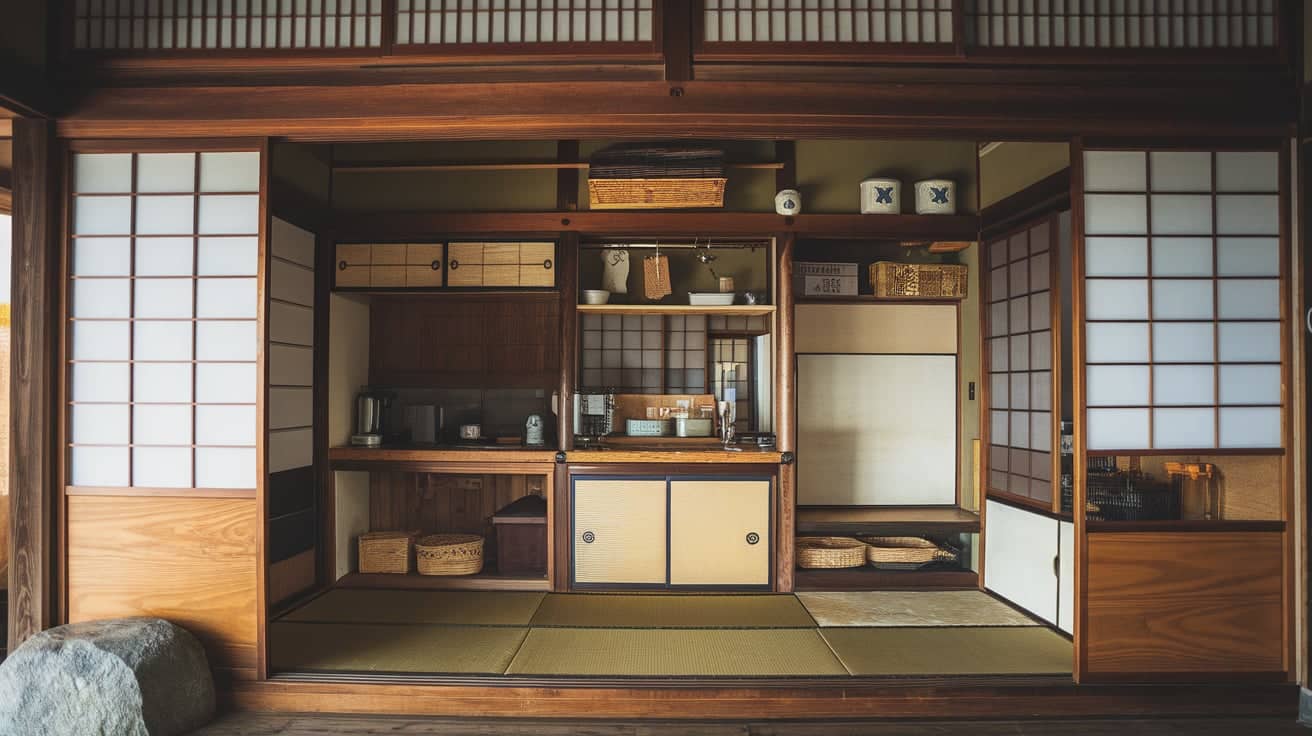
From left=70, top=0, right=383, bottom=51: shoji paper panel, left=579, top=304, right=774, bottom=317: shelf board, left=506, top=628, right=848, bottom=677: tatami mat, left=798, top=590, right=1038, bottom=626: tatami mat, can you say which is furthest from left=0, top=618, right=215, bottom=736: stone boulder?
left=798, top=590, right=1038, bottom=626: tatami mat

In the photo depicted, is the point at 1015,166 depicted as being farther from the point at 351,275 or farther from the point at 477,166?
the point at 351,275

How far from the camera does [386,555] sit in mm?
4691

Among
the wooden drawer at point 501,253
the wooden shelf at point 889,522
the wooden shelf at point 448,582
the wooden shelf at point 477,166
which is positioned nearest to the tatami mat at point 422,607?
the wooden shelf at point 448,582

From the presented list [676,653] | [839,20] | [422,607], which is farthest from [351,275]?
[839,20]

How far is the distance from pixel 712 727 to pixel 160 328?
2.95m

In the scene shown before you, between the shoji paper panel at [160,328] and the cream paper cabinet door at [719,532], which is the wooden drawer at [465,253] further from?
the cream paper cabinet door at [719,532]

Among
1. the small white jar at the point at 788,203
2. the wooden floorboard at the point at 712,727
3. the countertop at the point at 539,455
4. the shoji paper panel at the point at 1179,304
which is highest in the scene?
the small white jar at the point at 788,203

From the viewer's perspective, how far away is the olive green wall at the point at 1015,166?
3.84m

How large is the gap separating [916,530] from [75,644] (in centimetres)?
433

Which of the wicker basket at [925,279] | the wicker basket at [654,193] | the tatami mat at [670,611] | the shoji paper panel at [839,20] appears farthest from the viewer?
the wicker basket at [925,279]

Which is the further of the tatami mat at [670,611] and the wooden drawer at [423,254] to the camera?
the wooden drawer at [423,254]

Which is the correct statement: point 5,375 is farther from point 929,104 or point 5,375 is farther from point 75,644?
point 929,104

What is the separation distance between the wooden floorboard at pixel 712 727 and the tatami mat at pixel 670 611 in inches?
33.2

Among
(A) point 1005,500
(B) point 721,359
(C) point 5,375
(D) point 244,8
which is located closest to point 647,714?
(A) point 1005,500
